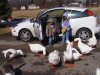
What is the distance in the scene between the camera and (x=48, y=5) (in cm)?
7538

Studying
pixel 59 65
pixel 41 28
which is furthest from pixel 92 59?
pixel 41 28

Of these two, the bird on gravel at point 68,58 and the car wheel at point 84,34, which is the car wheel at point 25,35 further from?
the bird on gravel at point 68,58

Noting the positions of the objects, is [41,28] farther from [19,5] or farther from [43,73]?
[19,5]

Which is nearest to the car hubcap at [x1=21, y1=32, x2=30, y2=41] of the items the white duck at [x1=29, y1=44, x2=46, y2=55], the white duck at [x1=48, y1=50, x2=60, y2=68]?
the white duck at [x1=29, y1=44, x2=46, y2=55]

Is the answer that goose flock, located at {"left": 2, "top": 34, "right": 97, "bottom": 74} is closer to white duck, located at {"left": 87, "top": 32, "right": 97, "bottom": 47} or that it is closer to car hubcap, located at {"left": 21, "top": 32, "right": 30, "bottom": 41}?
white duck, located at {"left": 87, "top": 32, "right": 97, "bottom": 47}

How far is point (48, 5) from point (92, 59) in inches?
2576

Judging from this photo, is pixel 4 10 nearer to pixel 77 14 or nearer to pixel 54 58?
pixel 77 14

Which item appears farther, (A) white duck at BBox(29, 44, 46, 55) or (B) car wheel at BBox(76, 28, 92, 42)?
(B) car wheel at BBox(76, 28, 92, 42)

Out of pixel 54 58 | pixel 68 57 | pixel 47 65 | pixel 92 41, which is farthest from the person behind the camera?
pixel 92 41

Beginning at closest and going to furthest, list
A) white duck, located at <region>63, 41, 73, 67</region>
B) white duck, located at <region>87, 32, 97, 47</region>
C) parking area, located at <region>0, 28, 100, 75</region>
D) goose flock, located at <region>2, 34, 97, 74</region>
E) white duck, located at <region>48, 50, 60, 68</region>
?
parking area, located at <region>0, 28, 100, 75</region> → white duck, located at <region>48, 50, 60, 68</region> → goose flock, located at <region>2, 34, 97, 74</region> → white duck, located at <region>63, 41, 73, 67</region> → white duck, located at <region>87, 32, 97, 47</region>

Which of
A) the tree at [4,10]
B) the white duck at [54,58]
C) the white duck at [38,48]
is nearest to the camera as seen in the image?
the white duck at [54,58]

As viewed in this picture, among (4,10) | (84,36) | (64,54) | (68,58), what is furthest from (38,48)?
(4,10)

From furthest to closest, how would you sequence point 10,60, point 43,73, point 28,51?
point 28,51 < point 10,60 < point 43,73

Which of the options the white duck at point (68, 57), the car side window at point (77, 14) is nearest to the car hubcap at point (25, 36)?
the car side window at point (77, 14)
